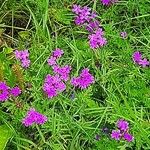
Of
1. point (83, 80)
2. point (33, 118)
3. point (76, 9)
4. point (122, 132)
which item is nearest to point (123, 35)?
point (76, 9)

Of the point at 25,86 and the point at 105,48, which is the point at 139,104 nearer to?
the point at 105,48

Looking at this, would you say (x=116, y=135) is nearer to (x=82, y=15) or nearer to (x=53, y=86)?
(x=53, y=86)

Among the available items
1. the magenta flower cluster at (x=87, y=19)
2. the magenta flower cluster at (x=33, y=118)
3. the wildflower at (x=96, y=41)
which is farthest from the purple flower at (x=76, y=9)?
the magenta flower cluster at (x=33, y=118)

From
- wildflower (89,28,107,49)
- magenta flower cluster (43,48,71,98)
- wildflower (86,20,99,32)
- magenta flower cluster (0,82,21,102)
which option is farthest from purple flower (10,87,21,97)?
wildflower (86,20,99,32)

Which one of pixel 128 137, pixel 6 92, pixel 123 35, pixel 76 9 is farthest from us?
pixel 76 9

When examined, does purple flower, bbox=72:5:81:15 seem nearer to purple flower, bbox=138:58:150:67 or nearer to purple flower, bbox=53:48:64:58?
purple flower, bbox=53:48:64:58

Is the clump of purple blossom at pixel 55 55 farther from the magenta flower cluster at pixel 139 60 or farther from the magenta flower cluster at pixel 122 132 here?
the magenta flower cluster at pixel 122 132
